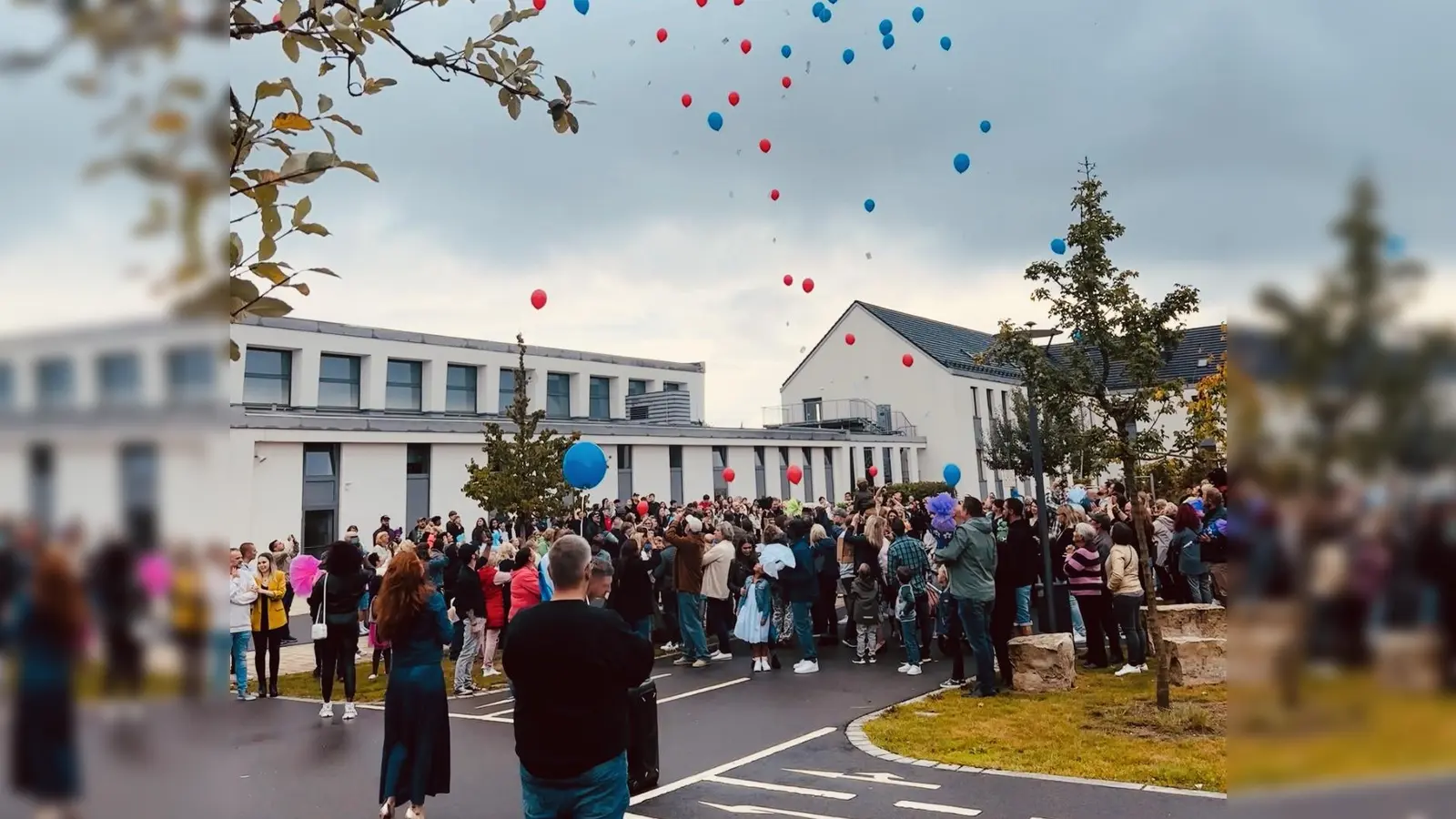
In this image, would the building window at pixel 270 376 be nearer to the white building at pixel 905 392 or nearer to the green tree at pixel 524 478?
the green tree at pixel 524 478

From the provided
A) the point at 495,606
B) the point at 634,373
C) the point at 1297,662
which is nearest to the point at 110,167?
the point at 1297,662

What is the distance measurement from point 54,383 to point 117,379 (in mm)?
55

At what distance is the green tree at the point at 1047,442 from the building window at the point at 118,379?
1030cm

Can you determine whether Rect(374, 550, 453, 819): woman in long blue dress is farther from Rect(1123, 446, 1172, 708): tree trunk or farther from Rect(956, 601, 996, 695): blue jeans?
Rect(1123, 446, 1172, 708): tree trunk

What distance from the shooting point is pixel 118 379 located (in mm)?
675

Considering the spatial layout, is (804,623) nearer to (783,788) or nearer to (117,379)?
(783,788)

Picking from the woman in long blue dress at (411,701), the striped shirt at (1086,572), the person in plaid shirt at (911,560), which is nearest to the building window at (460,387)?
the person in plaid shirt at (911,560)

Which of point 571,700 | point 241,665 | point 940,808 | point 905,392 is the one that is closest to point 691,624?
point 241,665

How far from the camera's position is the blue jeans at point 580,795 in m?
3.85

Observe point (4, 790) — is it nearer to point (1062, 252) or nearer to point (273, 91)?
point (273, 91)

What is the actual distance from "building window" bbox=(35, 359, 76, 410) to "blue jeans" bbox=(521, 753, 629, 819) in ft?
11.7

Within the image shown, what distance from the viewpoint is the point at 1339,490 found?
803mm

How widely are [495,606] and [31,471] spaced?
34.9ft

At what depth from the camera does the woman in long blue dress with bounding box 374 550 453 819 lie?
231 inches
